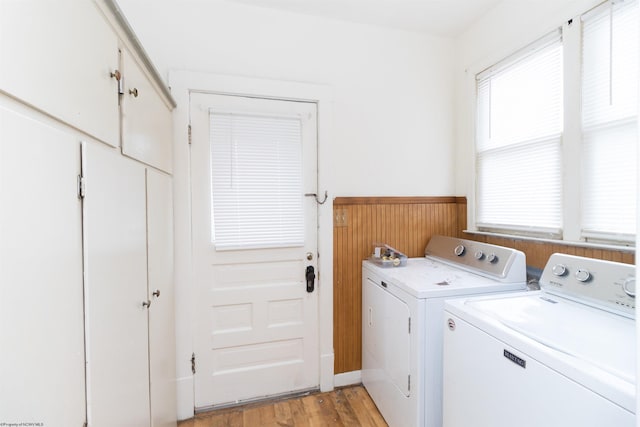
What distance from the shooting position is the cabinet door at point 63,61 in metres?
0.52

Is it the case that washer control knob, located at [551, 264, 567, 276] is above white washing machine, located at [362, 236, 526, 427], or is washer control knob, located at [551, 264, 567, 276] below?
above

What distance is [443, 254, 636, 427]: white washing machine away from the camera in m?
0.76

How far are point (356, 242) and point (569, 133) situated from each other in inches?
Answer: 56.5

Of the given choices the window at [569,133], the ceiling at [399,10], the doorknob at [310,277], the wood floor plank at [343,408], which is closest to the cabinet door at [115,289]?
the doorknob at [310,277]

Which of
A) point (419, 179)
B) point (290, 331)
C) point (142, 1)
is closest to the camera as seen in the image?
point (142, 1)

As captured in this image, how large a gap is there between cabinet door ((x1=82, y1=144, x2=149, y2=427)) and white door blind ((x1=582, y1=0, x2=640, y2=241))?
2.14 metres

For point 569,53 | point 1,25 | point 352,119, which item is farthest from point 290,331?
point 569,53

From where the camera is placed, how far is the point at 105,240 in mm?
869

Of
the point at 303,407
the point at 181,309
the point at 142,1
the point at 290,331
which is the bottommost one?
the point at 303,407

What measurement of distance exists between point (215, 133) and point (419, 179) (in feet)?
5.33

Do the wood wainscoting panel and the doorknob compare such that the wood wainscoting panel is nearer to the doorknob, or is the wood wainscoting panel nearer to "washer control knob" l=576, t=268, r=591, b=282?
the doorknob

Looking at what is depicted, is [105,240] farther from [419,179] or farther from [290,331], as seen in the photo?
[419,179]

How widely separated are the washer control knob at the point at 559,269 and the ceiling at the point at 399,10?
182 cm

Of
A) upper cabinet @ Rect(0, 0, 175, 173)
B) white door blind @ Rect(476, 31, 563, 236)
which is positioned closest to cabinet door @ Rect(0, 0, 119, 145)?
upper cabinet @ Rect(0, 0, 175, 173)
